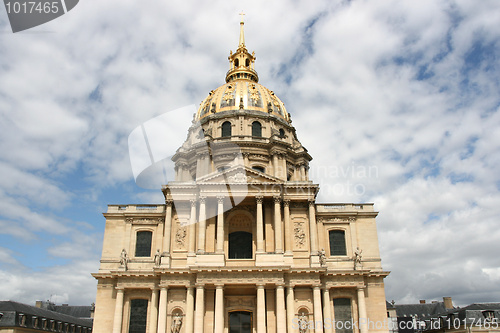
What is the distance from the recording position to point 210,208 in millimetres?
35469

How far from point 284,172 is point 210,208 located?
39.6ft

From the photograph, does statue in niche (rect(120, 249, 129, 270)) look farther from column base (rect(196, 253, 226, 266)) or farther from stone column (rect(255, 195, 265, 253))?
stone column (rect(255, 195, 265, 253))

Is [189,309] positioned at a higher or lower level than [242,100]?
lower

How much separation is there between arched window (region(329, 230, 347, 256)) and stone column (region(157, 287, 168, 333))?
13.9m

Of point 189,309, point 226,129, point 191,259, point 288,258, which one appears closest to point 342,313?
point 288,258

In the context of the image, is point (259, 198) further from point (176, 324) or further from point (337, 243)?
point (176, 324)

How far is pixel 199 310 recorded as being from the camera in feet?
100


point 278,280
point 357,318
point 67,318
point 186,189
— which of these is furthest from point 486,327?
point 67,318

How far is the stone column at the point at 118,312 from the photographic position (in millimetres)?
31828

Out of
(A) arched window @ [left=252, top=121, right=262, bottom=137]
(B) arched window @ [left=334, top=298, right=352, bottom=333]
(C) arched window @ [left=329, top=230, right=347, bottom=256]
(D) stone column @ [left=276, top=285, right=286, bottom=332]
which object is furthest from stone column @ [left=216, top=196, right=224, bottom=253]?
(A) arched window @ [left=252, top=121, right=262, bottom=137]

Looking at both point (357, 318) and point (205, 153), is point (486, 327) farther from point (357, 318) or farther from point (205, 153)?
point (205, 153)

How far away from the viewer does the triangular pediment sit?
3491 centimetres

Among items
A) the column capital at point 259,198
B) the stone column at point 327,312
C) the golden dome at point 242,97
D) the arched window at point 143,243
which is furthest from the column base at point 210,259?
the golden dome at point 242,97

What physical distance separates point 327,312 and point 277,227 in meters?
7.39
